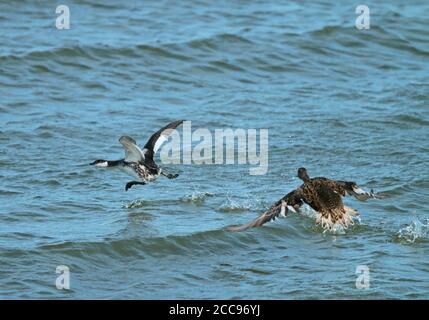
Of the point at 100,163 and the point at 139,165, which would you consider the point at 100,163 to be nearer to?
the point at 100,163

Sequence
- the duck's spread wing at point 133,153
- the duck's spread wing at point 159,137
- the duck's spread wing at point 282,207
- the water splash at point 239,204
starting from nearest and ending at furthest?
the duck's spread wing at point 282,207, the duck's spread wing at point 133,153, the water splash at point 239,204, the duck's spread wing at point 159,137

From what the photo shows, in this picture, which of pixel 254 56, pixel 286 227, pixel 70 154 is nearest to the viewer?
pixel 286 227

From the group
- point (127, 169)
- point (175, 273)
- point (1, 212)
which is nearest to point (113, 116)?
point (127, 169)

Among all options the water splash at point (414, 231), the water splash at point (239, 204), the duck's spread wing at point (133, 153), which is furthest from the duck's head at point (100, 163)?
the water splash at point (414, 231)

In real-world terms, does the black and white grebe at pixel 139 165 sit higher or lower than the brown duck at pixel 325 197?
higher

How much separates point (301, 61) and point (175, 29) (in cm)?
240

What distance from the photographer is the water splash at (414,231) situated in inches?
388

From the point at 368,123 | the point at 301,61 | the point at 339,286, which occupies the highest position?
the point at 301,61

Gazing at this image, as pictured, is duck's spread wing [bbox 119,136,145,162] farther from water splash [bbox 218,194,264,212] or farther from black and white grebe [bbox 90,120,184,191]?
water splash [bbox 218,194,264,212]

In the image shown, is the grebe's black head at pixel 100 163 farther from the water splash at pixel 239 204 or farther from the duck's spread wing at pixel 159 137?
the water splash at pixel 239 204

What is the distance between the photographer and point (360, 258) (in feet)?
30.7

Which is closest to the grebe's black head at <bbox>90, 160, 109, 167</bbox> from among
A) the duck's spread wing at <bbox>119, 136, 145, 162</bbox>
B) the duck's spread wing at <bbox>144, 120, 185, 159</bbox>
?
the duck's spread wing at <bbox>119, 136, 145, 162</bbox>

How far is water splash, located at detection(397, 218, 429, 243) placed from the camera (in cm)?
985

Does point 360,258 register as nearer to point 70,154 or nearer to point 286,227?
point 286,227
